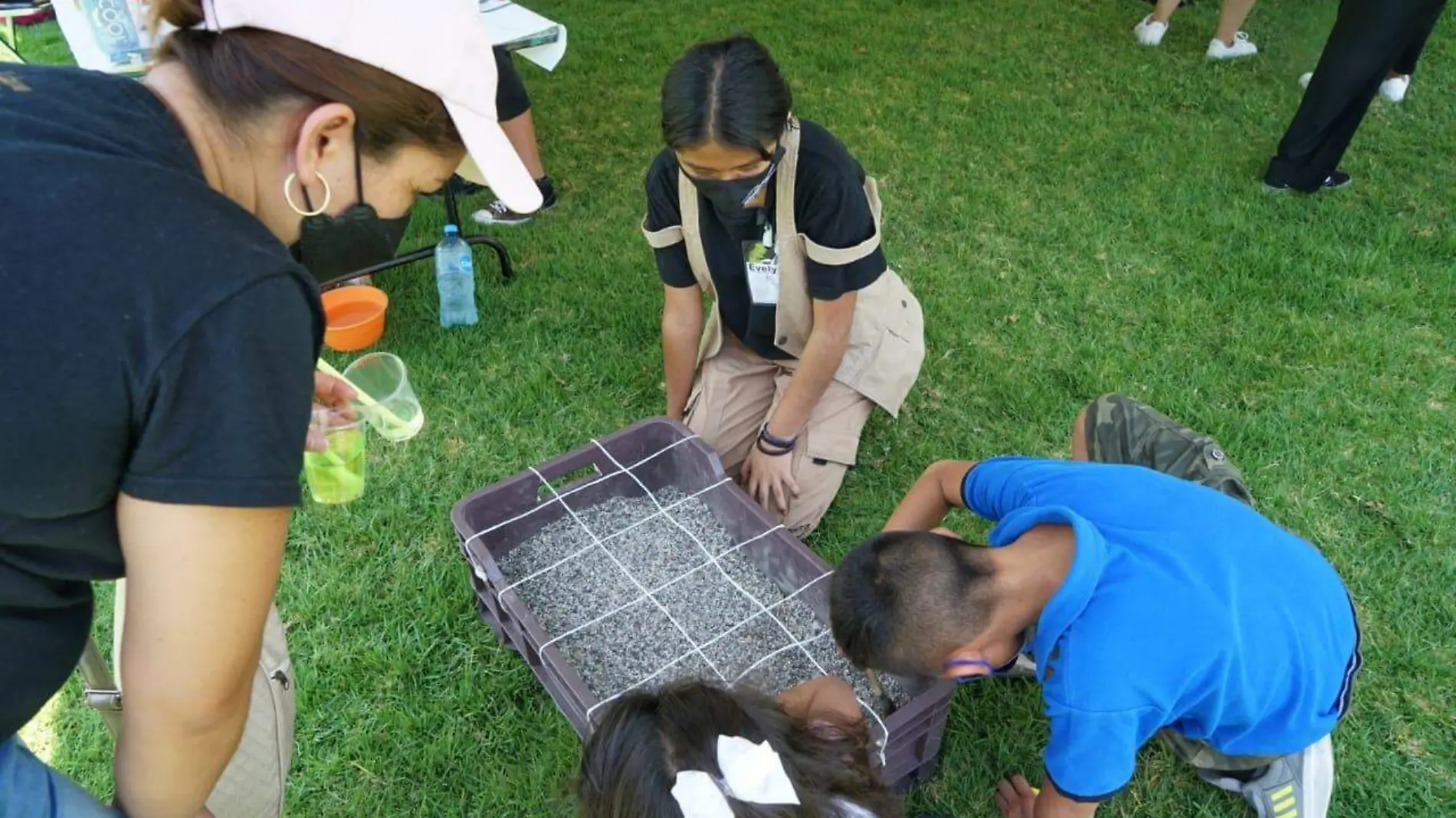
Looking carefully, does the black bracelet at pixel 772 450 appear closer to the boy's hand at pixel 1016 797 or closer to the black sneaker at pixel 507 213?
the boy's hand at pixel 1016 797

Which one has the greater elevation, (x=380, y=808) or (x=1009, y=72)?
(x=1009, y=72)

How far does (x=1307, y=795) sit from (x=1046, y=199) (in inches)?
112

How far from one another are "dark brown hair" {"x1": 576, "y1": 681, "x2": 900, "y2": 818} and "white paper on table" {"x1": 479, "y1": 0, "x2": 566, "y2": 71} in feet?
8.93

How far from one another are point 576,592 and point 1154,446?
1475 millimetres

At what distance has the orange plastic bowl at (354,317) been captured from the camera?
3270mm

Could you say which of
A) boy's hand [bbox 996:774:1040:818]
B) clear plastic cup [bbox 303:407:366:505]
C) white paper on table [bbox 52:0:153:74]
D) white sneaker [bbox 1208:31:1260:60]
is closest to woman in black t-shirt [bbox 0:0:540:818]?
clear plastic cup [bbox 303:407:366:505]

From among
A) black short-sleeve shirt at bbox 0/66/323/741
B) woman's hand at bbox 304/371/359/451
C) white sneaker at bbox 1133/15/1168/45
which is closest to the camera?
black short-sleeve shirt at bbox 0/66/323/741

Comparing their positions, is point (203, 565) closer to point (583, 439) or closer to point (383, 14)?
point (383, 14)

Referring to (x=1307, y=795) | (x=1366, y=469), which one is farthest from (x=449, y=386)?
(x=1366, y=469)

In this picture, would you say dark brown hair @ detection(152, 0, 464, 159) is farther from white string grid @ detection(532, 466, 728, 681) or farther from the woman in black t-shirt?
white string grid @ detection(532, 466, 728, 681)

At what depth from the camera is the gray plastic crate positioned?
192 cm

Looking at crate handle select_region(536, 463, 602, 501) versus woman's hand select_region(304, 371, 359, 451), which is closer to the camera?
woman's hand select_region(304, 371, 359, 451)

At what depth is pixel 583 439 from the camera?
2992mm

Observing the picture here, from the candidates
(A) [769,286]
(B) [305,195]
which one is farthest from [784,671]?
(B) [305,195]
